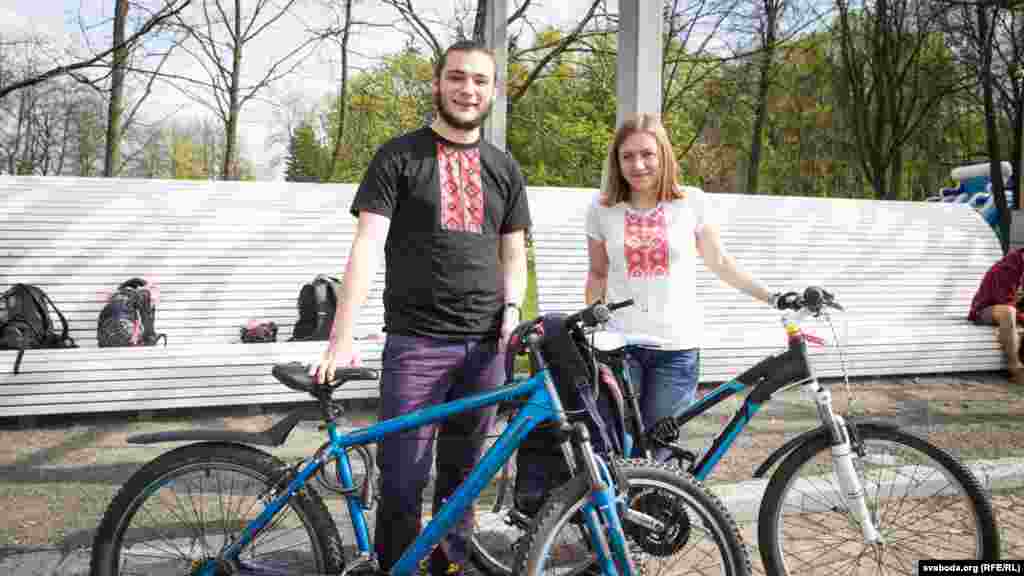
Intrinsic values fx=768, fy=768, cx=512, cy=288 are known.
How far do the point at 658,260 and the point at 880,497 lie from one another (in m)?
1.12

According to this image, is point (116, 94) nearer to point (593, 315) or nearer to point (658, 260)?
point (658, 260)

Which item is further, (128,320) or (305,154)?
(305,154)

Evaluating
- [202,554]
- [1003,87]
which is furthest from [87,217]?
[1003,87]

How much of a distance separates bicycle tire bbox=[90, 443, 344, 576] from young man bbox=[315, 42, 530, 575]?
0.27 meters

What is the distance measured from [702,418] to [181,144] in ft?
95.4

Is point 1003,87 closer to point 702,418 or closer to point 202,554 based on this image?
point 702,418

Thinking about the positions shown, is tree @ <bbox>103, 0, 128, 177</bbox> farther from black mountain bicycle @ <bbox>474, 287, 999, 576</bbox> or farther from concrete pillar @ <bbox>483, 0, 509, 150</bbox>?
black mountain bicycle @ <bbox>474, 287, 999, 576</bbox>

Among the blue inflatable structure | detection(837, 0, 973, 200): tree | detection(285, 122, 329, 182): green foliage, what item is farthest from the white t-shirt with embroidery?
detection(285, 122, 329, 182): green foliage

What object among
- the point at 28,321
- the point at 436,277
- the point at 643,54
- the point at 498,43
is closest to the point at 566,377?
the point at 436,277

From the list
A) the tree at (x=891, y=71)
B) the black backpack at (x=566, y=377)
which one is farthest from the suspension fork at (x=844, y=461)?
the tree at (x=891, y=71)

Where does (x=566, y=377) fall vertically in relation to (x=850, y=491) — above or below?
above

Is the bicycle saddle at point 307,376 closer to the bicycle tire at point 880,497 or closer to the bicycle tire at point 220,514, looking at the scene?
the bicycle tire at point 220,514

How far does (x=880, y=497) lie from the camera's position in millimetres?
2541

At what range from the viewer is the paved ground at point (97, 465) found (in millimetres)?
3168
